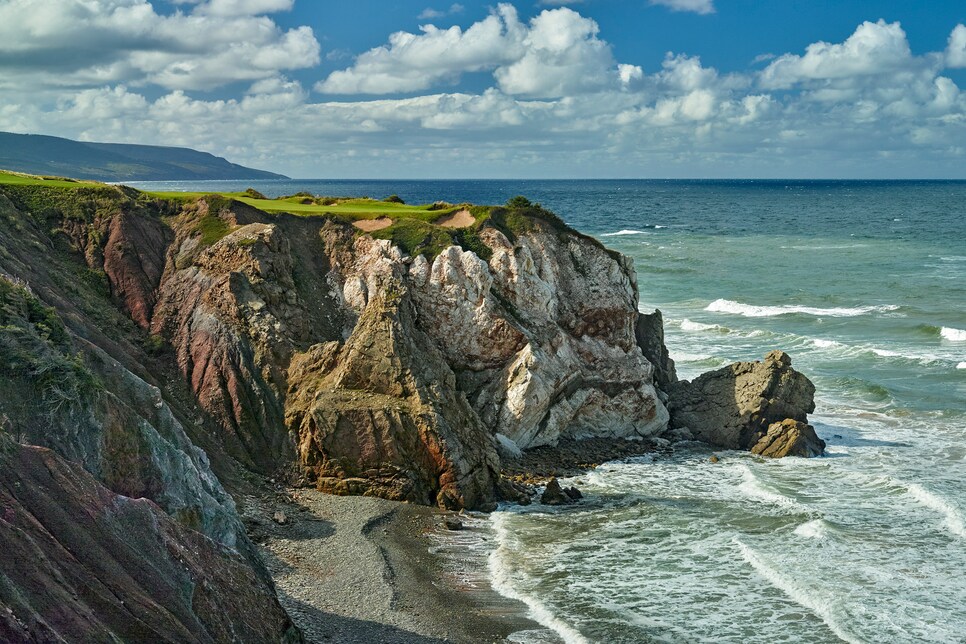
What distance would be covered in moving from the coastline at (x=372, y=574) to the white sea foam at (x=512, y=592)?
260 millimetres

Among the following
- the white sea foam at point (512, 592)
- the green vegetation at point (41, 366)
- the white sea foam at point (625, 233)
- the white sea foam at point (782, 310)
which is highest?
the white sea foam at point (625, 233)

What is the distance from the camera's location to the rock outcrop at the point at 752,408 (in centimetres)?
3378

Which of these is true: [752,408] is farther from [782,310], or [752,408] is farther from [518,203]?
[782,310]

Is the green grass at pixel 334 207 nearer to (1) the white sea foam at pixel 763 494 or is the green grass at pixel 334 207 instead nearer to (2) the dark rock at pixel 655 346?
(2) the dark rock at pixel 655 346

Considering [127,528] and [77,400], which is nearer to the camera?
[127,528]

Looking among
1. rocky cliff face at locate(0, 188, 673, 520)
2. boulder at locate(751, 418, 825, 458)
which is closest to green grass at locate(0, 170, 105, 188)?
rocky cliff face at locate(0, 188, 673, 520)

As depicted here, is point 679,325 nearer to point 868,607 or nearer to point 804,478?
point 804,478

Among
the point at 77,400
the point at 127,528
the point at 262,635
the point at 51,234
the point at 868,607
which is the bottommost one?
the point at 868,607

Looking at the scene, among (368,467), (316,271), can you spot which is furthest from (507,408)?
(316,271)

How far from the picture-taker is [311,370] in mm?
29594

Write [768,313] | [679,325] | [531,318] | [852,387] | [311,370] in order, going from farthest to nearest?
[768,313], [679,325], [852,387], [531,318], [311,370]

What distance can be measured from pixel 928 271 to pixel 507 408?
6033 centimetres

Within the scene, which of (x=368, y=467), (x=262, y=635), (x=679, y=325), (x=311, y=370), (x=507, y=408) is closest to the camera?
(x=262, y=635)

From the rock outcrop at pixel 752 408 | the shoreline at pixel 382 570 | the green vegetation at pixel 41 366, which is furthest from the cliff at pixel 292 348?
the rock outcrop at pixel 752 408
